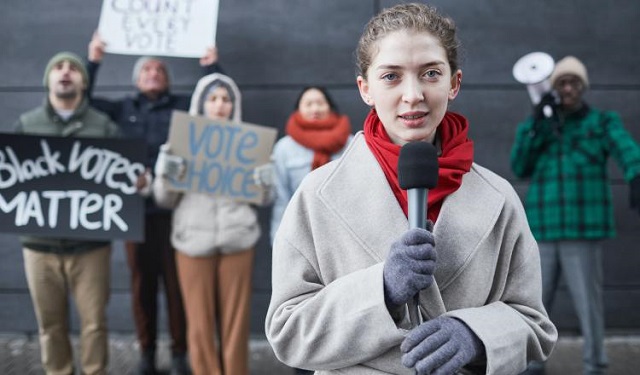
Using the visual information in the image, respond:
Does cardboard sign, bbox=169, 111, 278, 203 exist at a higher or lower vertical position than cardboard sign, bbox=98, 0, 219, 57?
lower

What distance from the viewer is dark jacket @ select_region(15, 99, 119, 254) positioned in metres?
4.69

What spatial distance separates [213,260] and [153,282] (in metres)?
0.77

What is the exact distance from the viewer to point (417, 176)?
166 centimetres

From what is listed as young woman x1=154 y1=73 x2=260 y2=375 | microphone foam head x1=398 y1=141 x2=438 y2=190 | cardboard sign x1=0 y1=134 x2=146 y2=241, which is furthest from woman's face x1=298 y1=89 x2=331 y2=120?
microphone foam head x1=398 y1=141 x2=438 y2=190

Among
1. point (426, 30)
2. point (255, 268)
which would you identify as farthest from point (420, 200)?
point (255, 268)

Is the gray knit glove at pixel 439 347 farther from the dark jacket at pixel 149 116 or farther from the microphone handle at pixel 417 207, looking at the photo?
the dark jacket at pixel 149 116

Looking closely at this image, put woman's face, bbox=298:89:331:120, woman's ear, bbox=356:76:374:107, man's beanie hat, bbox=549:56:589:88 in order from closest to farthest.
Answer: woman's ear, bbox=356:76:374:107 < man's beanie hat, bbox=549:56:589:88 < woman's face, bbox=298:89:331:120

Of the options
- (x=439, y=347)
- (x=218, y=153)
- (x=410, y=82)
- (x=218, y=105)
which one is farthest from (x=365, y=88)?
(x=218, y=105)

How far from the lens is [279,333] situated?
1.81 m

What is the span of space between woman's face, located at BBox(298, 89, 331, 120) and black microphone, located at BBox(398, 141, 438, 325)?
349 centimetres

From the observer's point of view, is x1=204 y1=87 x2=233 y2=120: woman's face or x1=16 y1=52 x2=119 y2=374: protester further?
x1=204 y1=87 x2=233 y2=120: woman's face

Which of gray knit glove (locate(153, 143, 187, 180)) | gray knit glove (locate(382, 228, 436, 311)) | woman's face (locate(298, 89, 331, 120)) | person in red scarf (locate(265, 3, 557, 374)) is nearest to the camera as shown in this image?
gray knit glove (locate(382, 228, 436, 311))

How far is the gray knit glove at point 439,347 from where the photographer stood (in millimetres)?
1621

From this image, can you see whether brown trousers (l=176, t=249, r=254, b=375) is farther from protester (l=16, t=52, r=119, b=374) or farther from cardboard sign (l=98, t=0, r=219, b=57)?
cardboard sign (l=98, t=0, r=219, b=57)
